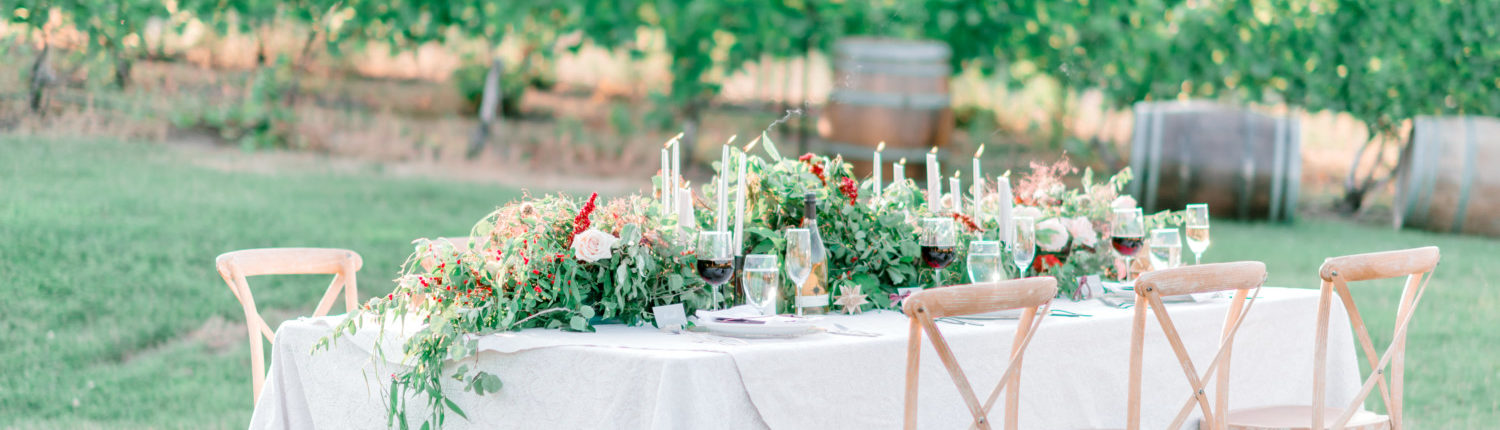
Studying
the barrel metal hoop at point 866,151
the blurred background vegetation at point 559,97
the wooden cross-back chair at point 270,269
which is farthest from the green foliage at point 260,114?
the wooden cross-back chair at point 270,269

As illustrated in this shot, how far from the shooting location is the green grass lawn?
5.28 meters

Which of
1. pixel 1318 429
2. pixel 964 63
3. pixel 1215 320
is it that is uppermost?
pixel 964 63

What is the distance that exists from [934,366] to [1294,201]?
6.65 meters

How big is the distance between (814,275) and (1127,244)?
87cm

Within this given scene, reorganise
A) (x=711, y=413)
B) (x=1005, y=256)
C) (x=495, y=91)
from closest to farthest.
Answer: (x=711, y=413), (x=1005, y=256), (x=495, y=91)

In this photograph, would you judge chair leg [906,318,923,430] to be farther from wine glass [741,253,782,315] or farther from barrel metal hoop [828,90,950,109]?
barrel metal hoop [828,90,950,109]

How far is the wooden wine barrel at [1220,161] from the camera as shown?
8.53m

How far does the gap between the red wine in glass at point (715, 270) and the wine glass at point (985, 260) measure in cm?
59

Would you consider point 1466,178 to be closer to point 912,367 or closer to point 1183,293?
point 1183,293

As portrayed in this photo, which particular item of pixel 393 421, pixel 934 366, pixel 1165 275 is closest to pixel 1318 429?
pixel 1165 275

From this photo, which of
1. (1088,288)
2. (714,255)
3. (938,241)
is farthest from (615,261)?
(1088,288)

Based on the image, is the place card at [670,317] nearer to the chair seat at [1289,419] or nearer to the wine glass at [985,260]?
the wine glass at [985,260]

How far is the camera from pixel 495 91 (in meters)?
9.33

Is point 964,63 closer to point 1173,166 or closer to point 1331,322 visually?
point 1173,166
